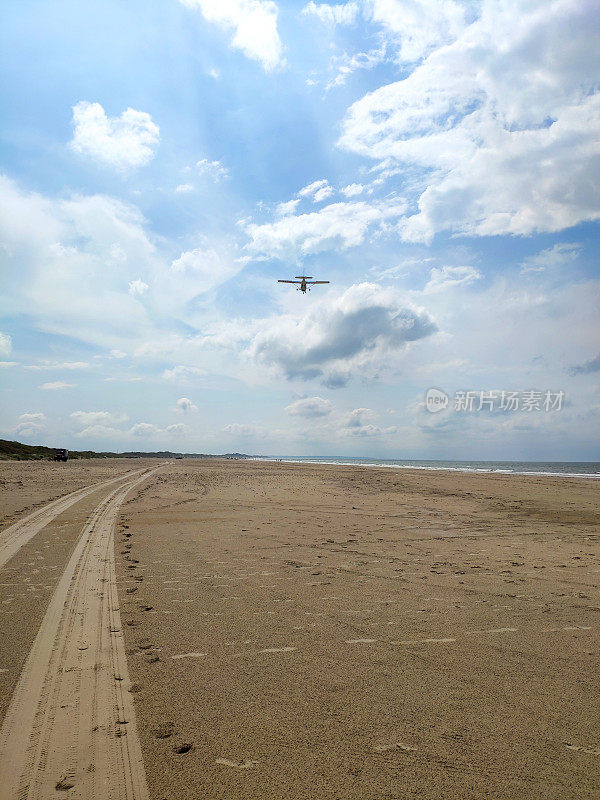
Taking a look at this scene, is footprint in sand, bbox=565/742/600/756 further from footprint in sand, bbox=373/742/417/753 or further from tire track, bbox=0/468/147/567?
tire track, bbox=0/468/147/567

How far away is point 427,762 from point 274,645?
197cm

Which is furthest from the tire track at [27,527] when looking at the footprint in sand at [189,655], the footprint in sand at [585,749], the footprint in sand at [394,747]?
the footprint in sand at [585,749]

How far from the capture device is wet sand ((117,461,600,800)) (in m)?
2.69

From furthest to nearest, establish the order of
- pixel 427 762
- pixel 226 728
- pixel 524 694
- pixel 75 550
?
pixel 75 550
pixel 524 694
pixel 226 728
pixel 427 762

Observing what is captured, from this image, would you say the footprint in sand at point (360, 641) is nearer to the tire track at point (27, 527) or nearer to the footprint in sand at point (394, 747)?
the footprint in sand at point (394, 747)

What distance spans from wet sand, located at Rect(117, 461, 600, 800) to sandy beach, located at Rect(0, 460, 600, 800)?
17 mm

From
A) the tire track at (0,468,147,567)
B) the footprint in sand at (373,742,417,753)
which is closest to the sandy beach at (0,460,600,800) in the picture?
the footprint in sand at (373,742,417,753)

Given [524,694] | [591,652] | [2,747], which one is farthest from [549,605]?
[2,747]

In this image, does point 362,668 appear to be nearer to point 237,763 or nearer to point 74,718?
point 237,763

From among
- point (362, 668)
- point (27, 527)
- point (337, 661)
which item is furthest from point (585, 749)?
point (27, 527)

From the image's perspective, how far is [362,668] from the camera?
13.1 feet

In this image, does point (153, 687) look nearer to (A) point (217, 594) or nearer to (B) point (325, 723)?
(B) point (325, 723)

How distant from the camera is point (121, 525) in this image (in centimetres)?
1124

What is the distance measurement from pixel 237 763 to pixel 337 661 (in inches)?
62.5
